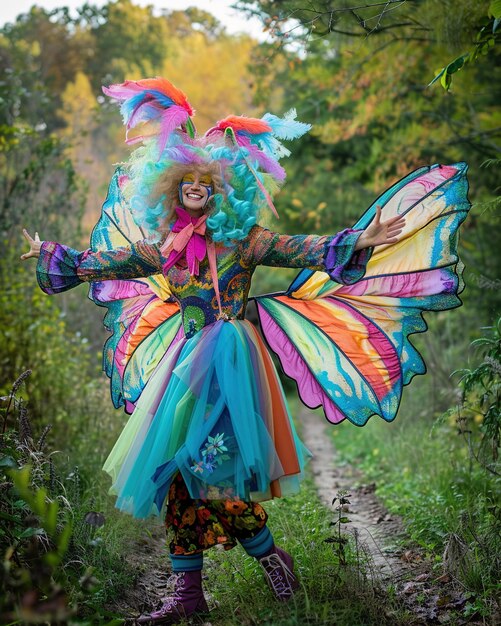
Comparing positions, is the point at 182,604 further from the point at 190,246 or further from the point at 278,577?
the point at 190,246

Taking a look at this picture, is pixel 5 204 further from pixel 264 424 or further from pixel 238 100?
pixel 238 100

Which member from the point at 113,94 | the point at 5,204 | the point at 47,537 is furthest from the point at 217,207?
the point at 5,204

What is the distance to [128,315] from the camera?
12.8 ft

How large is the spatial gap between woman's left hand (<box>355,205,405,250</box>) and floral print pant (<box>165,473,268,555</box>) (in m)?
1.22

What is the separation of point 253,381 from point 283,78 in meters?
6.86

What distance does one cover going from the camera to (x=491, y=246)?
25.0ft

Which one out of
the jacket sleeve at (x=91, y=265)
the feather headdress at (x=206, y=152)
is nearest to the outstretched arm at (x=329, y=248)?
the feather headdress at (x=206, y=152)

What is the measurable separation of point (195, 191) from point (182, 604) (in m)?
1.79

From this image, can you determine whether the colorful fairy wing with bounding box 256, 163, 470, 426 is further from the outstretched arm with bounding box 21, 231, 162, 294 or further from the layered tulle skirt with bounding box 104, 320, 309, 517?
the outstretched arm with bounding box 21, 231, 162, 294

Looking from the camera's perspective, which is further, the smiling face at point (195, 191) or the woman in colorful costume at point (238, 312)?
the smiling face at point (195, 191)

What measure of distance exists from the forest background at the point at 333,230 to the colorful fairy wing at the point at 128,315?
0.59m

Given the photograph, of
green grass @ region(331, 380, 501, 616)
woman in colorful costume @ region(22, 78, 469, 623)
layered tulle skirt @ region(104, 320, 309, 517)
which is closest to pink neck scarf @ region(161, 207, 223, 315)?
woman in colorful costume @ region(22, 78, 469, 623)

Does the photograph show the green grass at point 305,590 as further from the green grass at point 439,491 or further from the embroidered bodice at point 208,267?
the embroidered bodice at point 208,267

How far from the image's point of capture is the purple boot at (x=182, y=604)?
3.05 metres
